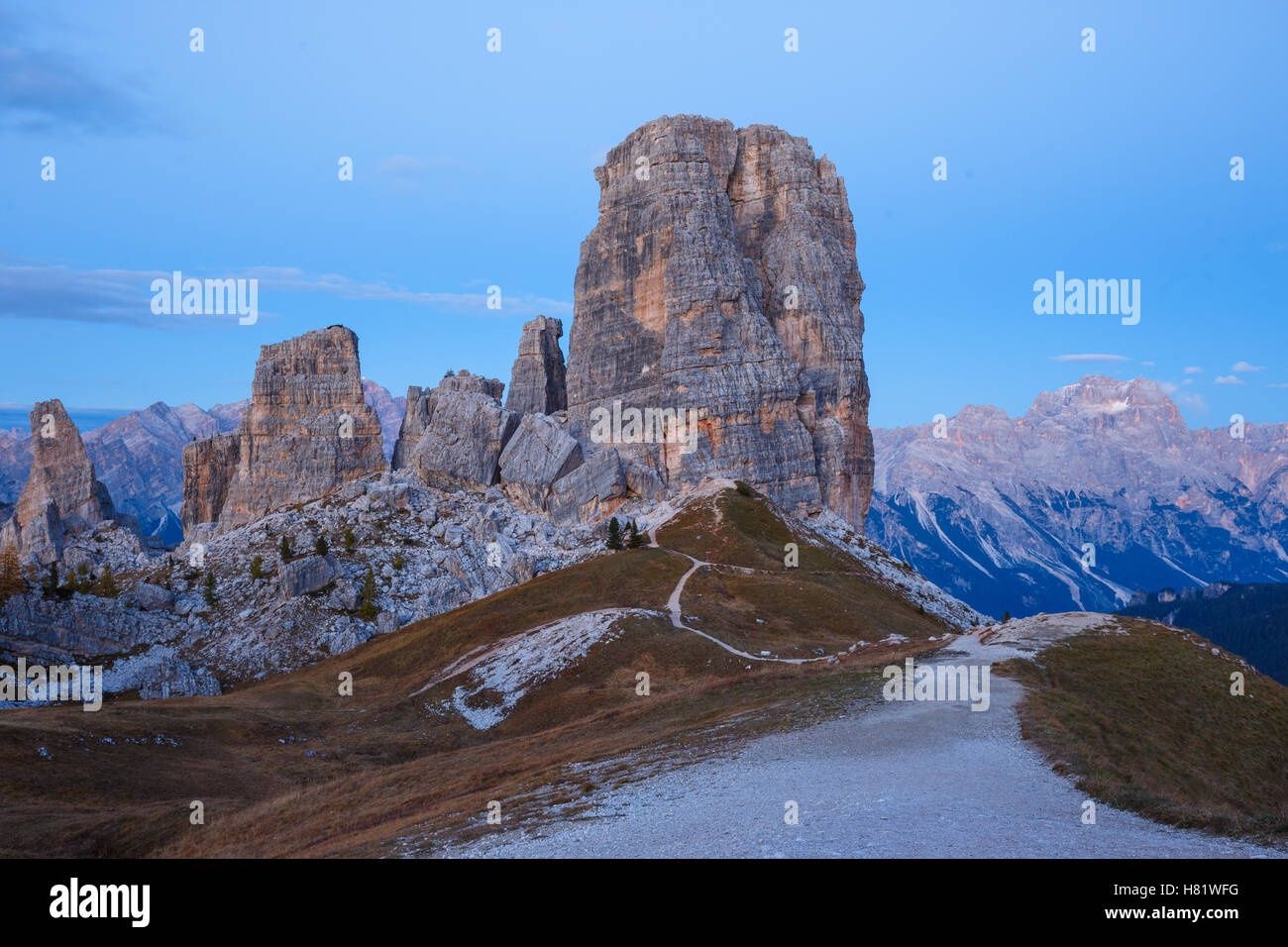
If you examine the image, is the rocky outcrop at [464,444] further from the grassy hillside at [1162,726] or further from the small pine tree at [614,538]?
the grassy hillside at [1162,726]

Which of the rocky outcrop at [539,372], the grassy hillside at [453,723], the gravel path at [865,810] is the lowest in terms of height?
the grassy hillside at [453,723]

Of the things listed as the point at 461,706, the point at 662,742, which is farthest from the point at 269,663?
the point at 662,742

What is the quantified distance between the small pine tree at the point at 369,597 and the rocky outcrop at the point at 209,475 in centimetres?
6180

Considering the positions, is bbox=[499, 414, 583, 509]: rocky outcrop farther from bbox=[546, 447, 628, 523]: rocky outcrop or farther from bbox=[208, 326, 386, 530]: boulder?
bbox=[208, 326, 386, 530]: boulder

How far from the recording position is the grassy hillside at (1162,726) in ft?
92.7

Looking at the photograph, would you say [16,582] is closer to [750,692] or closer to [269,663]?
[269,663]

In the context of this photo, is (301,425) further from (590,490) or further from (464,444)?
(590,490)

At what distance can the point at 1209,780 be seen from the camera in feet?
121

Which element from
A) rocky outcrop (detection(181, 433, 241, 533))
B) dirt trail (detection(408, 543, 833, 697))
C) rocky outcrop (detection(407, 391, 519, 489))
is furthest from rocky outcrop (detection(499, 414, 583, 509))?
rocky outcrop (detection(181, 433, 241, 533))

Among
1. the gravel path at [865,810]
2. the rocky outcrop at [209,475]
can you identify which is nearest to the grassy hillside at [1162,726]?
the gravel path at [865,810]

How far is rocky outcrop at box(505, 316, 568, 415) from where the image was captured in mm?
153875

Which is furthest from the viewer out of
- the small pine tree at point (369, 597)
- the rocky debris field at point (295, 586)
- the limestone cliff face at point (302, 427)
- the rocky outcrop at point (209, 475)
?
the rocky outcrop at point (209, 475)

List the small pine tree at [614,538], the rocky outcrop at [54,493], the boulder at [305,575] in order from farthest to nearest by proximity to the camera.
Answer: the rocky outcrop at [54,493], the boulder at [305,575], the small pine tree at [614,538]

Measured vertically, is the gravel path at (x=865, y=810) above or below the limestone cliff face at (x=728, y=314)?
below
